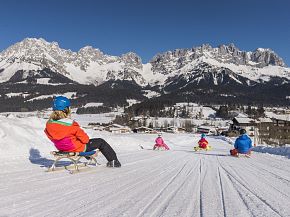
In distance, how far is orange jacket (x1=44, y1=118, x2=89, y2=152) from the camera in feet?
29.2

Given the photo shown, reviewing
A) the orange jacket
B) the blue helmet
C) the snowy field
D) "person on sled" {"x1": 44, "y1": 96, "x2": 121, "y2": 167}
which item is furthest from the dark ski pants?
the blue helmet

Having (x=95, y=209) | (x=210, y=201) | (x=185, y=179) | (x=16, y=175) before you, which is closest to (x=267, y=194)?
(x=210, y=201)

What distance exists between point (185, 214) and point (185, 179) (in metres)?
3.29

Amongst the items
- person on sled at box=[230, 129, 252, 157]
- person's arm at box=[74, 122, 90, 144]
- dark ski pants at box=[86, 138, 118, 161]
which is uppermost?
person's arm at box=[74, 122, 90, 144]

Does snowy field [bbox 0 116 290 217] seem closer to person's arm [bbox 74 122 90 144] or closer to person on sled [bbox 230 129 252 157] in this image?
person's arm [bbox 74 122 90 144]

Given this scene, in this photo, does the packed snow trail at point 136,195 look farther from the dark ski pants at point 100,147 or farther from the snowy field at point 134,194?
the dark ski pants at point 100,147

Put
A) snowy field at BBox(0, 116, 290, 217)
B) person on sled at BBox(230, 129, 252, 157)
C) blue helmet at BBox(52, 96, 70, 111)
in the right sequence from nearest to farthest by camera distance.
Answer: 1. snowy field at BBox(0, 116, 290, 217)
2. blue helmet at BBox(52, 96, 70, 111)
3. person on sled at BBox(230, 129, 252, 157)

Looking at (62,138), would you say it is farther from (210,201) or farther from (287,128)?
(287,128)

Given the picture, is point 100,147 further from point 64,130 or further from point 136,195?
point 136,195

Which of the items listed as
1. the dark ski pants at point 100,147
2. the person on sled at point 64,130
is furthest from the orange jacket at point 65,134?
the dark ski pants at point 100,147

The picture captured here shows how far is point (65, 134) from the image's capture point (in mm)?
8945

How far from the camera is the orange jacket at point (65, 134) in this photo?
29.2 ft

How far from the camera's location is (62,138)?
8930 millimetres

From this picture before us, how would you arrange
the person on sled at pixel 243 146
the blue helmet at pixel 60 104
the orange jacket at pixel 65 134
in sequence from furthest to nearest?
1. the person on sled at pixel 243 146
2. the blue helmet at pixel 60 104
3. the orange jacket at pixel 65 134
